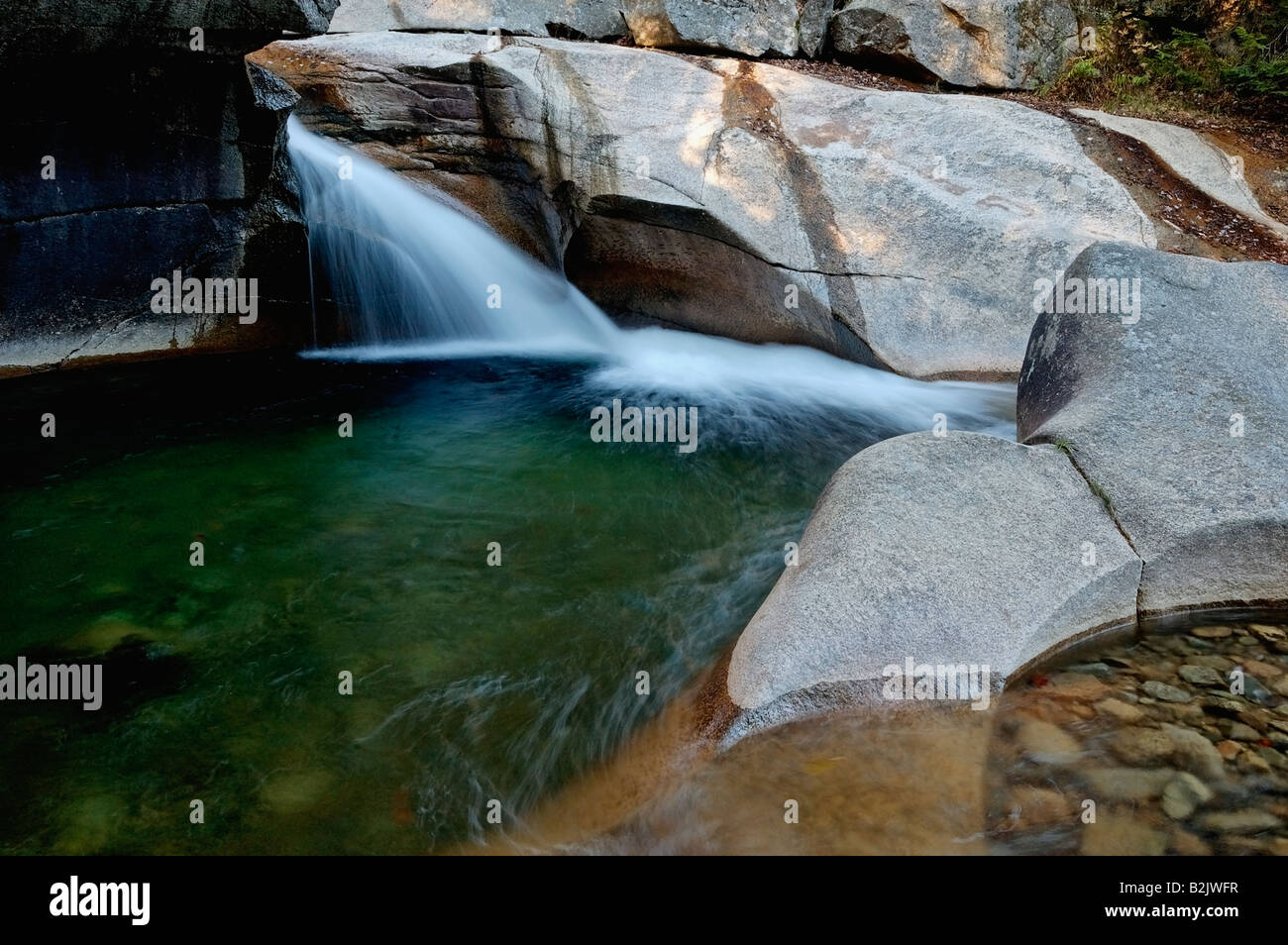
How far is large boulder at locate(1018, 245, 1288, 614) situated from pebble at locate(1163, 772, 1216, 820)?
1.11 m

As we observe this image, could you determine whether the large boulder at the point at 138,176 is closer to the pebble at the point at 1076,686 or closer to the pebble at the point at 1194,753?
the pebble at the point at 1076,686

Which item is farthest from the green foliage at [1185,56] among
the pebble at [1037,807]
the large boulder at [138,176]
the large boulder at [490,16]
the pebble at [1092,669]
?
the pebble at [1037,807]

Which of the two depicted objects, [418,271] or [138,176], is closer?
[138,176]

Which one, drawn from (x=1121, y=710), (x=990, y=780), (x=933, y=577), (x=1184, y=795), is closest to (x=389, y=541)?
(x=933, y=577)

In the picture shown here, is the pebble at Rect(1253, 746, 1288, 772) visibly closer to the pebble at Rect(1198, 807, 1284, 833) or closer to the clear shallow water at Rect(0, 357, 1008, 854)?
the pebble at Rect(1198, 807, 1284, 833)

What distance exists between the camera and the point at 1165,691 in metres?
3.71

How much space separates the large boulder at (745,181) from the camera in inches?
298

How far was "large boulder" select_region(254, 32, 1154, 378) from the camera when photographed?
7574mm

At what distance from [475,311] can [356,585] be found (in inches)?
195

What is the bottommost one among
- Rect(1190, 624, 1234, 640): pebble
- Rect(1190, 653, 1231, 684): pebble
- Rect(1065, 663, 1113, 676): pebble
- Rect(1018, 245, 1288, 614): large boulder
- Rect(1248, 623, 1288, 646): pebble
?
Rect(1065, 663, 1113, 676): pebble

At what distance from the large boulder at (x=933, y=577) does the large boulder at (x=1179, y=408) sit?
254 mm

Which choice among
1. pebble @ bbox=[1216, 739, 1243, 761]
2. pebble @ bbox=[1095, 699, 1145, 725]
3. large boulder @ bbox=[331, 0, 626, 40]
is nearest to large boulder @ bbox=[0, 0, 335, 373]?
large boulder @ bbox=[331, 0, 626, 40]

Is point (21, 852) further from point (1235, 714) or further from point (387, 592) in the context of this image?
point (1235, 714)

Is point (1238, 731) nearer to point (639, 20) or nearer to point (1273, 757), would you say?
point (1273, 757)
